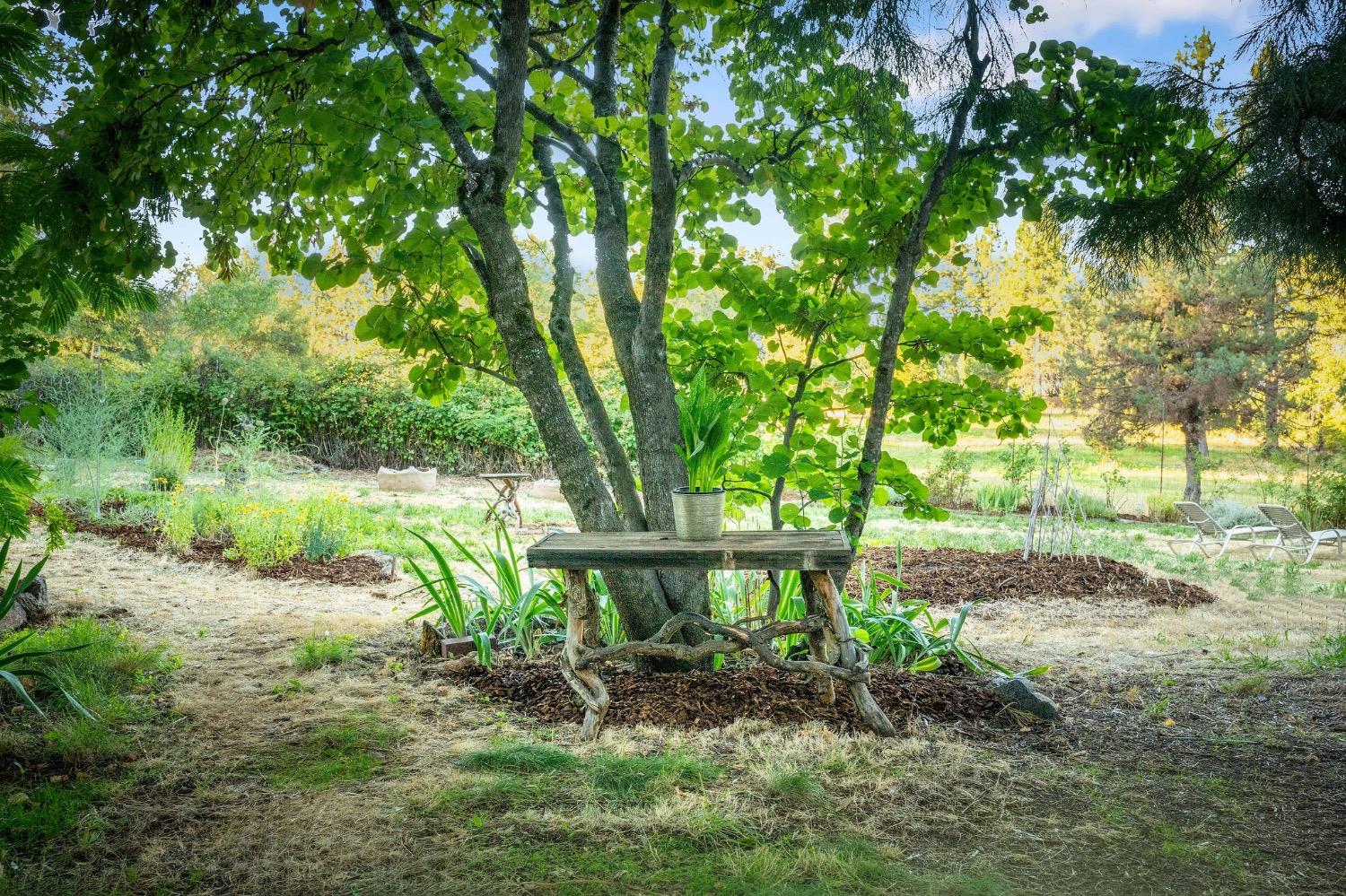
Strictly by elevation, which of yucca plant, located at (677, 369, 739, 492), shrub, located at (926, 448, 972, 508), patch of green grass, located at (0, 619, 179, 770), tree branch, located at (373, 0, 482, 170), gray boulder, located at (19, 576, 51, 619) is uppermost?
tree branch, located at (373, 0, 482, 170)

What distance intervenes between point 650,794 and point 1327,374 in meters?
11.7

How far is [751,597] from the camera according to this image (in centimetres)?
430

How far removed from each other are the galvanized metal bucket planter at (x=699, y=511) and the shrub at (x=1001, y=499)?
9.52 meters

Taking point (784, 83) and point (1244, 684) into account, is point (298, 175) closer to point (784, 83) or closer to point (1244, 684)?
point (784, 83)

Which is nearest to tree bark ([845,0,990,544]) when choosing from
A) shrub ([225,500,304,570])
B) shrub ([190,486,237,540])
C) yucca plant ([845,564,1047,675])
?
yucca plant ([845,564,1047,675])

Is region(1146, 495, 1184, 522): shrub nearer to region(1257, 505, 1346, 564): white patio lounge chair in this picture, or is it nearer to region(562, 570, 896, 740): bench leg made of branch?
region(1257, 505, 1346, 564): white patio lounge chair

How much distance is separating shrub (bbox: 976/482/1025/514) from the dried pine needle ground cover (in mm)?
7712

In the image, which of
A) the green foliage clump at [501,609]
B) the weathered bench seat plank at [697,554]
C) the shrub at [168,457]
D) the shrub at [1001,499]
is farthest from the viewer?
the shrub at [1001,499]

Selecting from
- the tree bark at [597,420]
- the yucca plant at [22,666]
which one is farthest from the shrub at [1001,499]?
the yucca plant at [22,666]

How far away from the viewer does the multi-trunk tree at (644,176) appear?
3.06m

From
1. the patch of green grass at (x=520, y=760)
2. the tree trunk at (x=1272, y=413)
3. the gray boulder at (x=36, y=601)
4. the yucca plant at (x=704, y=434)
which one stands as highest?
the tree trunk at (x=1272, y=413)

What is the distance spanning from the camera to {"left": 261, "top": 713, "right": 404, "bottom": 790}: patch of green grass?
8.54ft

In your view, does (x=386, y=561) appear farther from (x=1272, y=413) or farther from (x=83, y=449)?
(x=1272, y=413)

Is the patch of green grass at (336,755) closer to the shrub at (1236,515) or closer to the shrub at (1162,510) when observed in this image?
the shrub at (1236,515)
